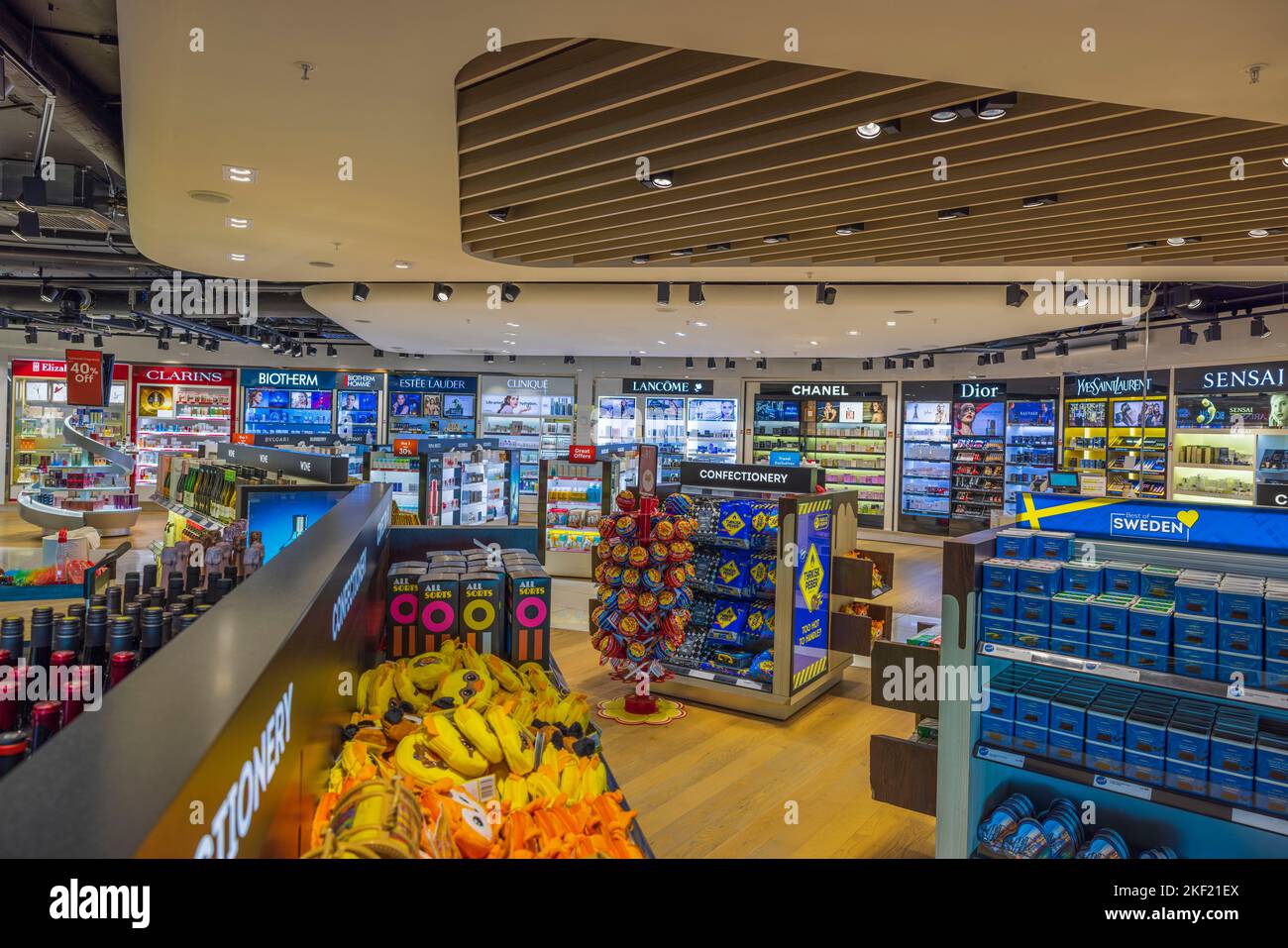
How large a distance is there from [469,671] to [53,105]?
459cm

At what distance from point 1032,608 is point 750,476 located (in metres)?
3.13

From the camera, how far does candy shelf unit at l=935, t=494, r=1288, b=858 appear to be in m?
2.39

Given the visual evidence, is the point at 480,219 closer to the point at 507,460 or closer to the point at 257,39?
the point at 257,39

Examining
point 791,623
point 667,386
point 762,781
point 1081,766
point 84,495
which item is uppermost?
point 667,386

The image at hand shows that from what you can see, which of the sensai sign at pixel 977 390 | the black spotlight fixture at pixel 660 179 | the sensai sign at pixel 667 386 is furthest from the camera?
the sensai sign at pixel 667 386

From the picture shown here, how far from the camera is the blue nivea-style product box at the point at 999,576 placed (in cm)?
265

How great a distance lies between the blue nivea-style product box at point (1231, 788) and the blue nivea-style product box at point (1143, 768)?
0.13 metres

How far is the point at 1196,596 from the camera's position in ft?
7.72

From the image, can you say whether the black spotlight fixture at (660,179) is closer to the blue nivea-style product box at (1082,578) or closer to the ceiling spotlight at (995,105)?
the ceiling spotlight at (995,105)

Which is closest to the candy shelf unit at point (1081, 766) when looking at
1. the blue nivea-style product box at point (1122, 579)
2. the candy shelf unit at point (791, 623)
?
the blue nivea-style product box at point (1122, 579)

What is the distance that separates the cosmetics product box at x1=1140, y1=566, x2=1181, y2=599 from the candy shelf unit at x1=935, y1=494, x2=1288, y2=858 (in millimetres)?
194

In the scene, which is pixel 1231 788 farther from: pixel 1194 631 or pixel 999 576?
pixel 999 576

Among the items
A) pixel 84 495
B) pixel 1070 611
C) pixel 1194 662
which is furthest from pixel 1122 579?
pixel 84 495

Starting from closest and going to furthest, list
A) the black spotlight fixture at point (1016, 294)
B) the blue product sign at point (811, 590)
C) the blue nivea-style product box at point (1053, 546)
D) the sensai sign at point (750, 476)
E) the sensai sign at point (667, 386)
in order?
the blue nivea-style product box at point (1053, 546)
the blue product sign at point (811, 590)
the sensai sign at point (750, 476)
the black spotlight fixture at point (1016, 294)
the sensai sign at point (667, 386)
